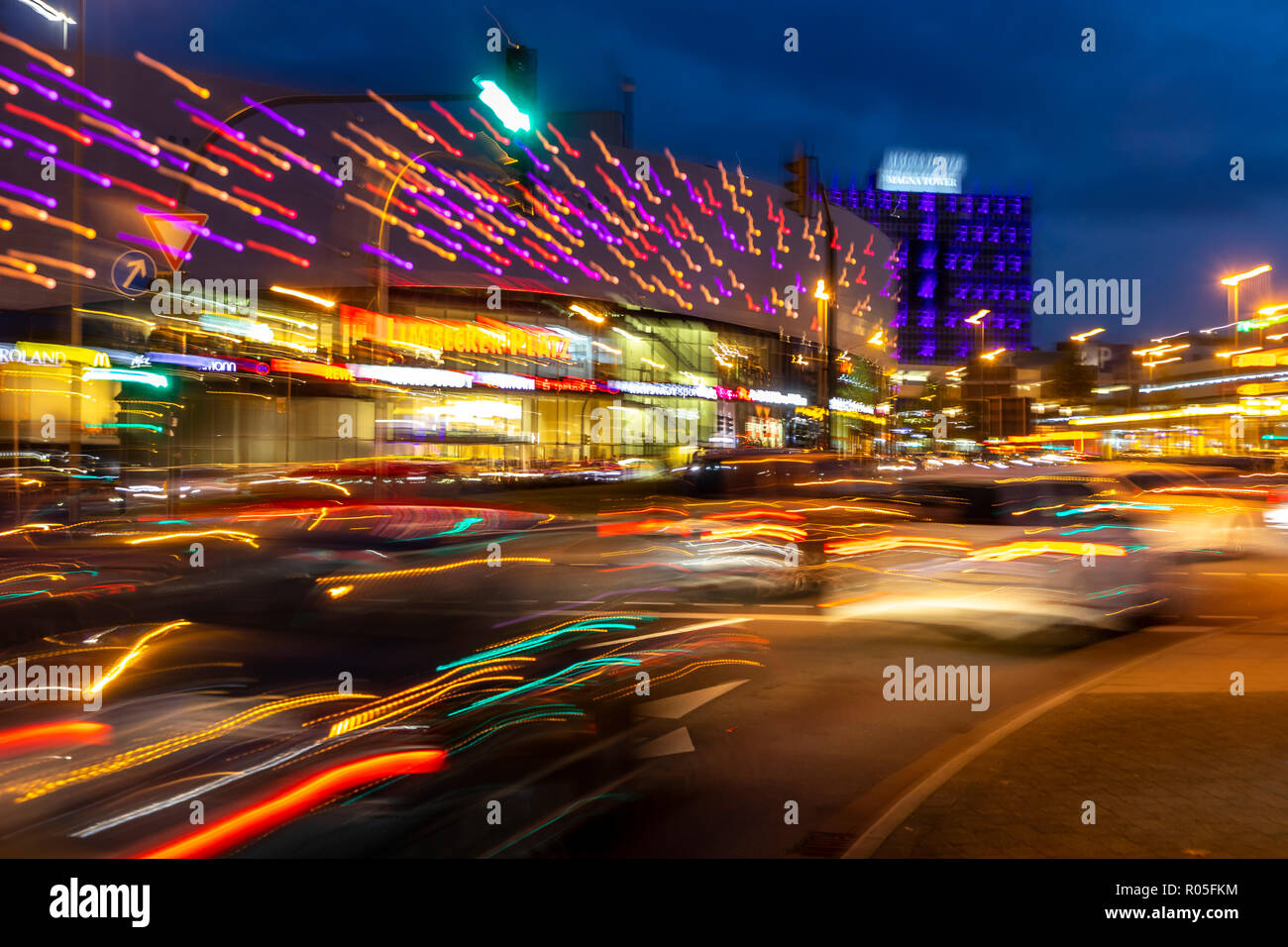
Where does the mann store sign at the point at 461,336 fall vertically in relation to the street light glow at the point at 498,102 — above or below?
above

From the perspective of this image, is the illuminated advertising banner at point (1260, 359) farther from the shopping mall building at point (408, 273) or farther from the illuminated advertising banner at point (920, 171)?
the illuminated advertising banner at point (920, 171)

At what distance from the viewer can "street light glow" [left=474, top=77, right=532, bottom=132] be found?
852 centimetres

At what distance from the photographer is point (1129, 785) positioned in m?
4.46

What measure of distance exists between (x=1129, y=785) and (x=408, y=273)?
4230 cm

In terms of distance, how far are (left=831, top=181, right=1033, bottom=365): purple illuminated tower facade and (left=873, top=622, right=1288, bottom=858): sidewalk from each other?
448 feet

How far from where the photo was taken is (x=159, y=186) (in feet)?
129

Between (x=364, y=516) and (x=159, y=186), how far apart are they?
3757cm

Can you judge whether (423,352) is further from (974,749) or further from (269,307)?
(974,749)

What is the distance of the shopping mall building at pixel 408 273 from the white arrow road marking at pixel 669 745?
18037 millimetres

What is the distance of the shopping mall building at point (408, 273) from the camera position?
3366 cm

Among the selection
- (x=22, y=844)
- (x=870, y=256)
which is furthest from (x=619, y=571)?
(x=870, y=256)

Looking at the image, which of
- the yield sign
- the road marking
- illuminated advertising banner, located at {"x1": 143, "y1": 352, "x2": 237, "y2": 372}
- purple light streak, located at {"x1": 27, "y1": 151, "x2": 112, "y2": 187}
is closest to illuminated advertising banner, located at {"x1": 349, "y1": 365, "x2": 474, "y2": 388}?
illuminated advertising banner, located at {"x1": 143, "y1": 352, "x2": 237, "y2": 372}

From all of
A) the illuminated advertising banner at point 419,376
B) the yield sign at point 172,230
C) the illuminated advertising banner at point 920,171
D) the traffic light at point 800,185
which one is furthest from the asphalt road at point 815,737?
the illuminated advertising banner at point 920,171

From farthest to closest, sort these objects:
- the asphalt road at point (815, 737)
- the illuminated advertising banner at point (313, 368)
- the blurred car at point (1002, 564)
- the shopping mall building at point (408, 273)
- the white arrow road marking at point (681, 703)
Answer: the illuminated advertising banner at point (313, 368), the shopping mall building at point (408, 273), the blurred car at point (1002, 564), the white arrow road marking at point (681, 703), the asphalt road at point (815, 737)
